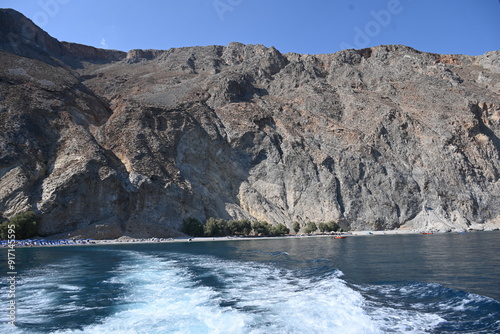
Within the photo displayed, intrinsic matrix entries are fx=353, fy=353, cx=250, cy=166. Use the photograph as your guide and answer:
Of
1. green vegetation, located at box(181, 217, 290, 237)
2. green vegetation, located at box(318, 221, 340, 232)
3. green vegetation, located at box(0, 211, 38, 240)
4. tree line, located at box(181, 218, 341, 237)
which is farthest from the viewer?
green vegetation, located at box(318, 221, 340, 232)

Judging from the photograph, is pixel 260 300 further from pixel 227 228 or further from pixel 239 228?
pixel 227 228

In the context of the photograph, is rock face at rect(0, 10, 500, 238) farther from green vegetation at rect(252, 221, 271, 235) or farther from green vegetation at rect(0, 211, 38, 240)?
green vegetation at rect(252, 221, 271, 235)

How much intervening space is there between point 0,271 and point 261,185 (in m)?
65.4

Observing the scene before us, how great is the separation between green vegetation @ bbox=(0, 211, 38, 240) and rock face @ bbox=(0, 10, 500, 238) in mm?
3079

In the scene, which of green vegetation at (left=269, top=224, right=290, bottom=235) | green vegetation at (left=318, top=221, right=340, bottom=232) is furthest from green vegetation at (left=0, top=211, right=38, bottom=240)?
green vegetation at (left=318, top=221, right=340, bottom=232)

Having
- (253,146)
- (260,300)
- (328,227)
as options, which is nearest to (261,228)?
(328,227)

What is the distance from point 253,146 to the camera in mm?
92625

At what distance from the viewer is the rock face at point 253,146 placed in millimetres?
66438

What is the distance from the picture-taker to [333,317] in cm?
1245

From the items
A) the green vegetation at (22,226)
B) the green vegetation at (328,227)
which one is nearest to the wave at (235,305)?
the green vegetation at (22,226)

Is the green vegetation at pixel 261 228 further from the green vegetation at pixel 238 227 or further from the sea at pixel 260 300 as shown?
the sea at pixel 260 300

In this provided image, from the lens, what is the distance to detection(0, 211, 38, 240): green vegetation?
53031mm

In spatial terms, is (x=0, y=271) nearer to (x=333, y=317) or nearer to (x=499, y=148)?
(x=333, y=317)

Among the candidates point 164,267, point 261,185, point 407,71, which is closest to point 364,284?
point 164,267
